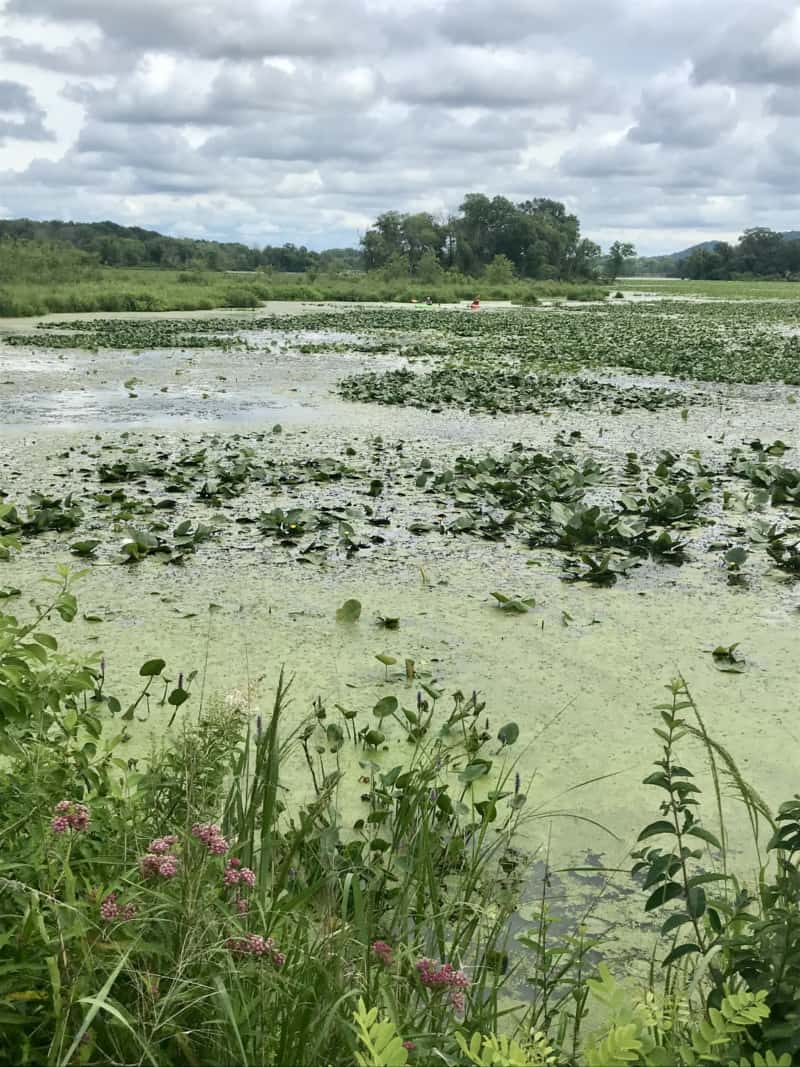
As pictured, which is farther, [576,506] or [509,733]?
[576,506]

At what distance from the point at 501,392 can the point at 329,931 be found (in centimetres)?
905

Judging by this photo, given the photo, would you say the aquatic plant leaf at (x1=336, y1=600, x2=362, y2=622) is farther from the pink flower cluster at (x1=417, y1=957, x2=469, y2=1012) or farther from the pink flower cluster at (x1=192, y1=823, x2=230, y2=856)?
the pink flower cluster at (x1=417, y1=957, x2=469, y2=1012)

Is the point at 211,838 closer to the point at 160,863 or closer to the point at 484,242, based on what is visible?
the point at 160,863

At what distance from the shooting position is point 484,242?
6625 cm

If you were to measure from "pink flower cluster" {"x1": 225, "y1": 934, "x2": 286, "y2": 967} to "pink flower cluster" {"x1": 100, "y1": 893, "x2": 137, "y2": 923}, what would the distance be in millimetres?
156

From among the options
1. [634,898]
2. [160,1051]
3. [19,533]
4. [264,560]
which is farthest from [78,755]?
[19,533]

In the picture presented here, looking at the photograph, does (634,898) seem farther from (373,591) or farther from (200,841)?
(373,591)

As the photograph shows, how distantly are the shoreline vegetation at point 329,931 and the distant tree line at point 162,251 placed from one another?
48.5 meters

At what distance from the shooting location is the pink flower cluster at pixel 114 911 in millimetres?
1418

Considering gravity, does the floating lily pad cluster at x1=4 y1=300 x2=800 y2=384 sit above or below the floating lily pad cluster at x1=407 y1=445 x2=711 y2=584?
above

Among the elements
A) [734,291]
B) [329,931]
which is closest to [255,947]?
[329,931]

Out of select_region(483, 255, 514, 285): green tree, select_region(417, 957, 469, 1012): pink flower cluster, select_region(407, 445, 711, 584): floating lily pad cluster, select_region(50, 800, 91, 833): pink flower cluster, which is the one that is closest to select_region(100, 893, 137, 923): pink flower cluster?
select_region(50, 800, 91, 833): pink flower cluster

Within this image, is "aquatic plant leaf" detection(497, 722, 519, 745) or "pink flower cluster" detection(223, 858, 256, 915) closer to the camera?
"pink flower cluster" detection(223, 858, 256, 915)

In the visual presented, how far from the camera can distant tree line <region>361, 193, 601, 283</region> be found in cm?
6191
